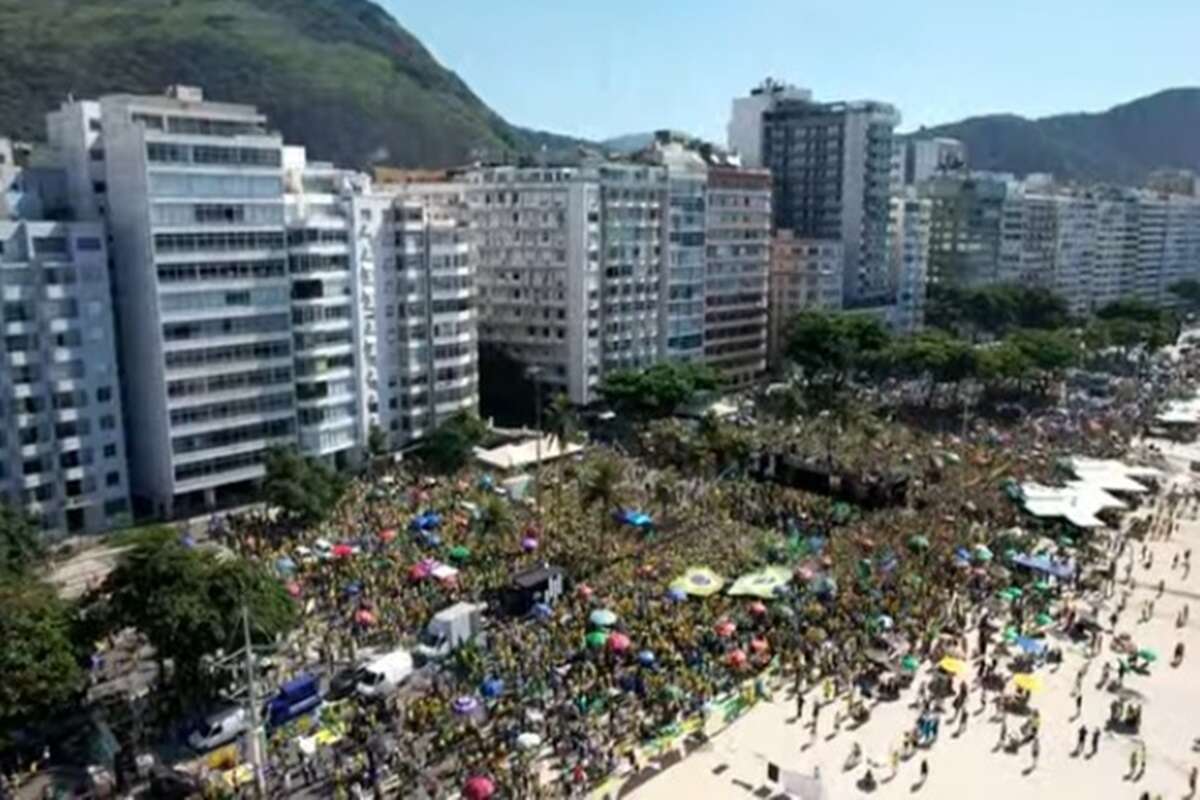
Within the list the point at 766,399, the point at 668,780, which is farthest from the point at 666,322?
the point at 668,780

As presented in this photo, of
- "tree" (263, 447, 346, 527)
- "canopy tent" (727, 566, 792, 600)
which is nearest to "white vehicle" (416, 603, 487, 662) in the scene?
"canopy tent" (727, 566, 792, 600)

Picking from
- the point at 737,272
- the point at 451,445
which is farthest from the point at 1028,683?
the point at 737,272

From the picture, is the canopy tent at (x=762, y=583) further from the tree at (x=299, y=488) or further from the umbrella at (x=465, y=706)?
the tree at (x=299, y=488)

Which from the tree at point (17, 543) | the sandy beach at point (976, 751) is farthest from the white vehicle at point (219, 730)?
the sandy beach at point (976, 751)

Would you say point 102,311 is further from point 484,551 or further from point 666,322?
point 666,322

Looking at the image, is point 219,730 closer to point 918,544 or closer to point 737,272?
point 918,544
